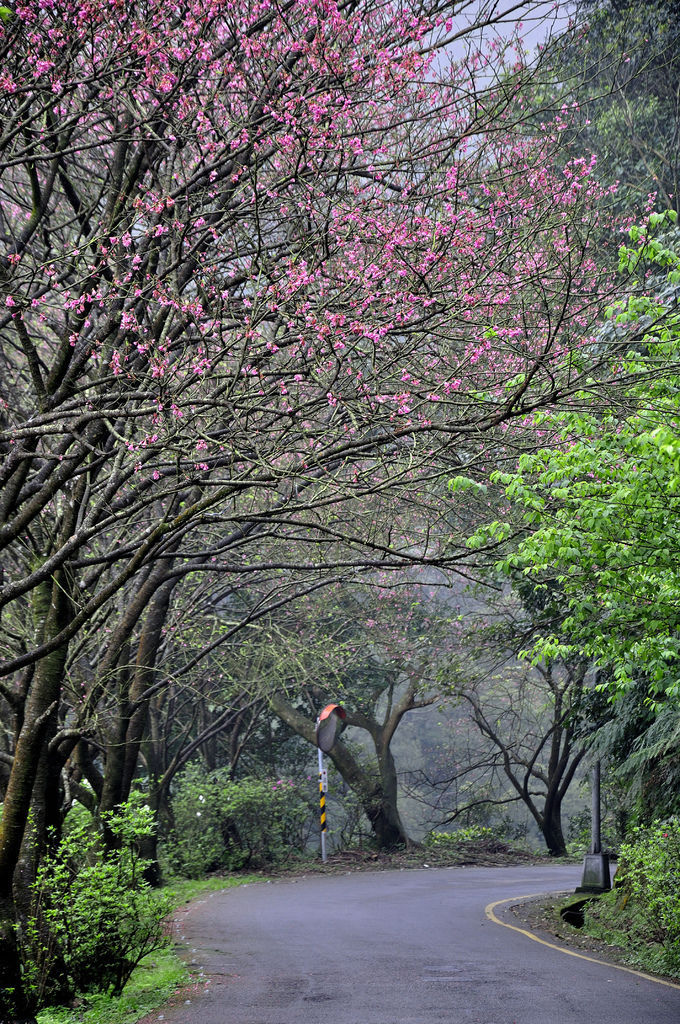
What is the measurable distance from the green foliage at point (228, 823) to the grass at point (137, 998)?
11.3 metres

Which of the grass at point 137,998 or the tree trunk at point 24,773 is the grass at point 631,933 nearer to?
the grass at point 137,998

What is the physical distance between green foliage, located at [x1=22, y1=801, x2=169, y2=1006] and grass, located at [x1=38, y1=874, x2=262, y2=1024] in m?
0.18

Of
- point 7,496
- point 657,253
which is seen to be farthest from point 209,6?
point 657,253

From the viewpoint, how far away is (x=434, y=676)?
A: 24.3m

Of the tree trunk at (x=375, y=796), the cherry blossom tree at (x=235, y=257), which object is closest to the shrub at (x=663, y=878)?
the cherry blossom tree at (x=235, y=257)

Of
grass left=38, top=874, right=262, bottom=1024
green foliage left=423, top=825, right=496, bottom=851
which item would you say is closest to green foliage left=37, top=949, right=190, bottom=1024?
grass left=38, top=874, right=262, bottom=1024

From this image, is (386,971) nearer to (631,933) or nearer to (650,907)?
(650,907)

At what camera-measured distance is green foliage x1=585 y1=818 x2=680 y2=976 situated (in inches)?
447

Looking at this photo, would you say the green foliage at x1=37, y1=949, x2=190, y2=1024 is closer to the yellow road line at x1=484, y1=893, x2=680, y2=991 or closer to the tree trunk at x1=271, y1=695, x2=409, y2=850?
the yellow road line at x1=484, y1=893, x2=680, y2=991

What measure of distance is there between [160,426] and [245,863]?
63.6 ft

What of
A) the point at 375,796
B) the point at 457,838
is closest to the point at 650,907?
the point at 375,796

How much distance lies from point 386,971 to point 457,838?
66.8ft

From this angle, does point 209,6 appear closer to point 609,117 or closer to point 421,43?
point 421,43

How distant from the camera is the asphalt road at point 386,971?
28.2ft
